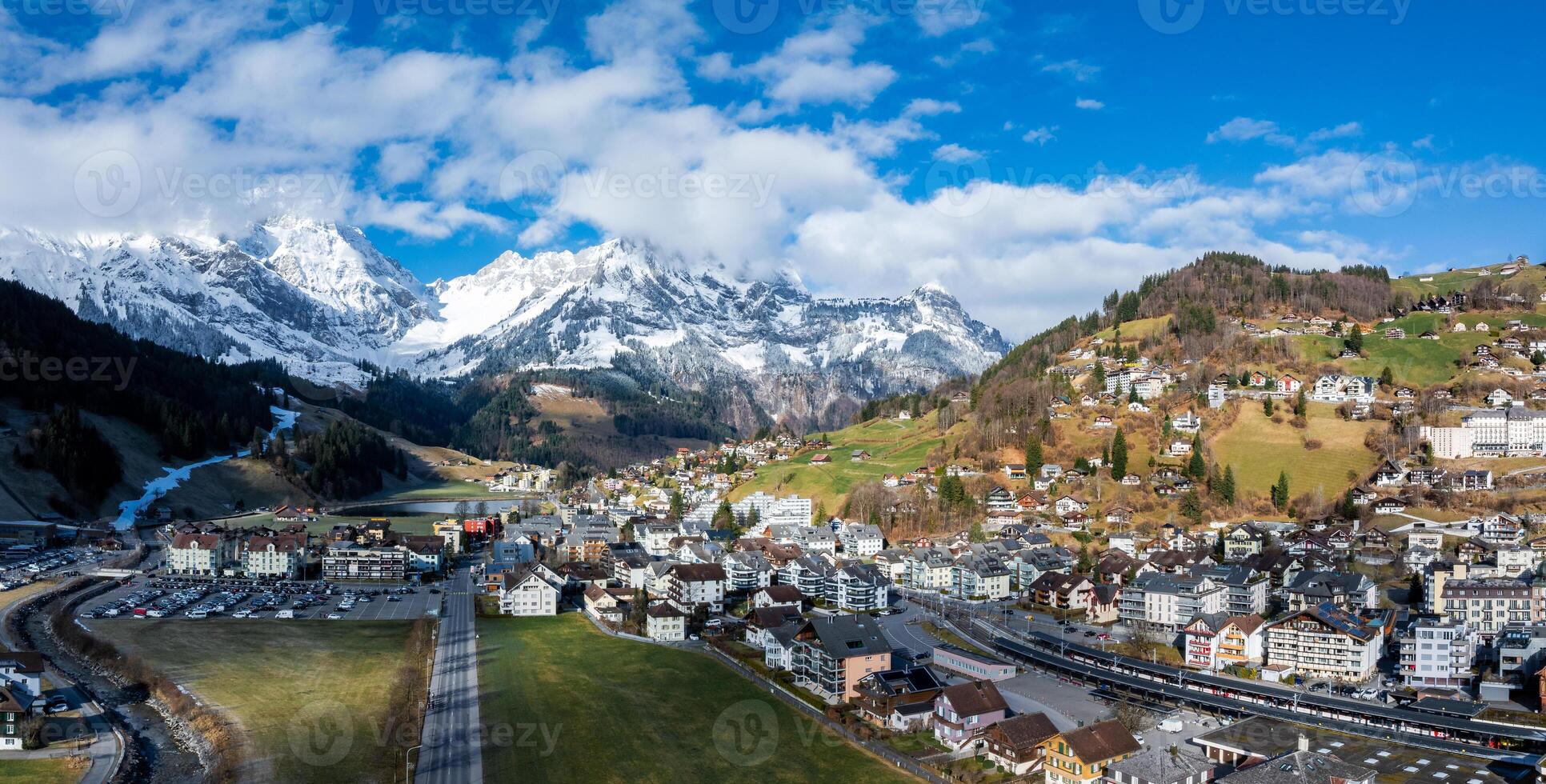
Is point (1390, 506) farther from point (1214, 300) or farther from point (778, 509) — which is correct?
point (1214, 300)

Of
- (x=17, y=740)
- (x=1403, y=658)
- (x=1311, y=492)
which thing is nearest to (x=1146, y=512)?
(x=1311, y=492)

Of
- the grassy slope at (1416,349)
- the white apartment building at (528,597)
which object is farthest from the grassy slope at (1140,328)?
the white apartment building at (528,597)

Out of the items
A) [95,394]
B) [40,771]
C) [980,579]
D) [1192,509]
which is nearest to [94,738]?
[40,771]

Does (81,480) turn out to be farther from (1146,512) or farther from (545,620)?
(1146,512)

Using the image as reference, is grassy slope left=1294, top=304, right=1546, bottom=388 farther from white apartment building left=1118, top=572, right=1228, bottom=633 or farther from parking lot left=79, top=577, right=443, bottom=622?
parking lot left=79, top=577, right=443, bottom=622

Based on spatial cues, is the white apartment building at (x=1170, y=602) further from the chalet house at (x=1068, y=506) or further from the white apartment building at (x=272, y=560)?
the white apartment building at (x=272, y=560)

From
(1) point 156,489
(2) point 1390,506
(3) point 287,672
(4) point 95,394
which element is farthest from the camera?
(4) point 95,394
